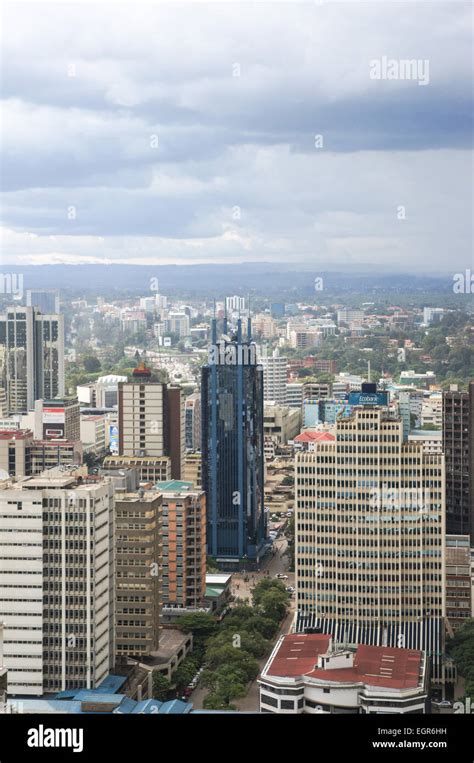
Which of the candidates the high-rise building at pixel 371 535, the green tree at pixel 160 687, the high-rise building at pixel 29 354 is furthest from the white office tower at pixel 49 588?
the high-rise building at pixel 29 354

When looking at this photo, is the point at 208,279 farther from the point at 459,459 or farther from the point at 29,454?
the point at 459,459

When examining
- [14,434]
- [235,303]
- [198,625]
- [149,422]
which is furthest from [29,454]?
[235,303]

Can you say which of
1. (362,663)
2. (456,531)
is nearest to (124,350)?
(456,531)

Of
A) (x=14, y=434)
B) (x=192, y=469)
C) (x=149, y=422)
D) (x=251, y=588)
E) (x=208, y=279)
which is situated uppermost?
(x=208, y=279)

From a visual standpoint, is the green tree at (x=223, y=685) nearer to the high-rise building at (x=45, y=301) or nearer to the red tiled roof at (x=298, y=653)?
the red tiled roof at (x=298, y=653)

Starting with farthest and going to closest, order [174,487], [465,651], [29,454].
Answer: [29,454] < [174,487] < [465,651]

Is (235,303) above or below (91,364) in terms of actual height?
above
